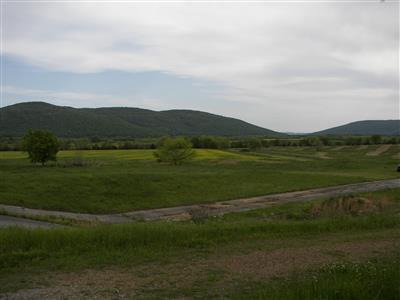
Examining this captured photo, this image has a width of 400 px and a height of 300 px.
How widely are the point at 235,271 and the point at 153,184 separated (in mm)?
31612

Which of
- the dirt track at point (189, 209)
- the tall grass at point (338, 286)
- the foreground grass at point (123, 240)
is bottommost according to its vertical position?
the dirt track at point (189, 209)

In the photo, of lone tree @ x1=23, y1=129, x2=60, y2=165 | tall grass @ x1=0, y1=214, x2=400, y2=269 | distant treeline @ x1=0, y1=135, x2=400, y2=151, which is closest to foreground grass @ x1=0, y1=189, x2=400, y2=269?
tall grass @ x1=0, y1=214, x2=400, y2=269

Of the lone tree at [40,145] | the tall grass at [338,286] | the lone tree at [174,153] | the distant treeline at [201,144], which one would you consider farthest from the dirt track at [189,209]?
the distant treeline at [201,144]

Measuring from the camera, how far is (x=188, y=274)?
823 cm

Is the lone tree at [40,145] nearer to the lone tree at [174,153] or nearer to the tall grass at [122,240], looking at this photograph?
the lone tree at [174,153]

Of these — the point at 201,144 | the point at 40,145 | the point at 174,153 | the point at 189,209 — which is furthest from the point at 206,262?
the point at 201,144

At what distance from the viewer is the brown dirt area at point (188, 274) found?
718 cm

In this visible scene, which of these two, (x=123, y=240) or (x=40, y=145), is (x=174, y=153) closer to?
(x=40, y=145)

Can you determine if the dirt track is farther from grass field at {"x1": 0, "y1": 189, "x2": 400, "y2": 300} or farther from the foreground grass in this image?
grass field at {"x1": 0, "y1": 189, "x2": 400, "y2": 300}

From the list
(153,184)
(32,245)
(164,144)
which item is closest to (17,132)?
(164,144)

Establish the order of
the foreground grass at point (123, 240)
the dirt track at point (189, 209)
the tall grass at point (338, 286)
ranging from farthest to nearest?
1. the dirt track at point (189, 209)
2. the foreground grass at point (123, 240)
3. the tall grass at point (338, 286)

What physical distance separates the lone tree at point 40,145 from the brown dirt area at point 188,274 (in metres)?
55.8

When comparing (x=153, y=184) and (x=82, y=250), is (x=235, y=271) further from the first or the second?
(x=153, y=184)

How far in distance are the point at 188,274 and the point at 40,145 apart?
56.8 meters
